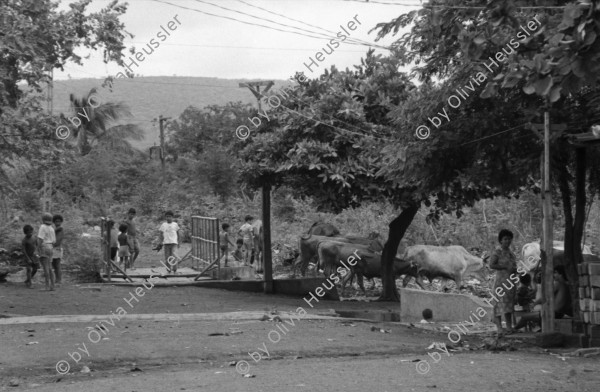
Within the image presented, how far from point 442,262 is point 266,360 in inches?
534

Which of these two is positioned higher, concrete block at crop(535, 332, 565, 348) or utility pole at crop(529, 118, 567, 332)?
utility pole at crop(529, 118, 567, 332)

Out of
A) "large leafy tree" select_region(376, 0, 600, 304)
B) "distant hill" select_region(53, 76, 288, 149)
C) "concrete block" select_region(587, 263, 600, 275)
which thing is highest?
"distant hill" select_region(53, 76, 288, 149)

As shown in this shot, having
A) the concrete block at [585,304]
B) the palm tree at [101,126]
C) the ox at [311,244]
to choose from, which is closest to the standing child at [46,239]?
the ox at [311,244]

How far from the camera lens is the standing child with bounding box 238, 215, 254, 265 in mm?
28016

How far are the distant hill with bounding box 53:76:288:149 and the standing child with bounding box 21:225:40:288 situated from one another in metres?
88.5

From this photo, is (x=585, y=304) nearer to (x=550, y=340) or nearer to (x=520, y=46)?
(x=550, y=340)

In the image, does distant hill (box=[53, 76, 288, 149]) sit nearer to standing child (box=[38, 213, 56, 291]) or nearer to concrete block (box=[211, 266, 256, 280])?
concrete block (box=[211, 266, 256, 280])

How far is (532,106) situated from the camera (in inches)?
512

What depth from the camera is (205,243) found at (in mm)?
23375

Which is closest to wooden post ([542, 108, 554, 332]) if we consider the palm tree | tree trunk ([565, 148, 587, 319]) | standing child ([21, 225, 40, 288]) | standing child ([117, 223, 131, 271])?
tree trunk ([565, 148, 587, 319])

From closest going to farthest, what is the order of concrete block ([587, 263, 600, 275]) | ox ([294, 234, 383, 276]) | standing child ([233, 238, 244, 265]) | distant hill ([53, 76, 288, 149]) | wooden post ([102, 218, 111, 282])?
concrete block ([587, 263, 600, 275]) < wooden post ([102, 218, 111, 282]) < ox ([294, 234, 383, 276]) < standing child ([233, 238, 244, 265]) < distant hill ([53, 76, 288, 149])

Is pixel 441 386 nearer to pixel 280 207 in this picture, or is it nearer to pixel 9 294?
pixel 9 294

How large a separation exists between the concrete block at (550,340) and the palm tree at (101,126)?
34.5 meters

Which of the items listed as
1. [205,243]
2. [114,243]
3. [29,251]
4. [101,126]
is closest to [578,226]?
[205,243]
